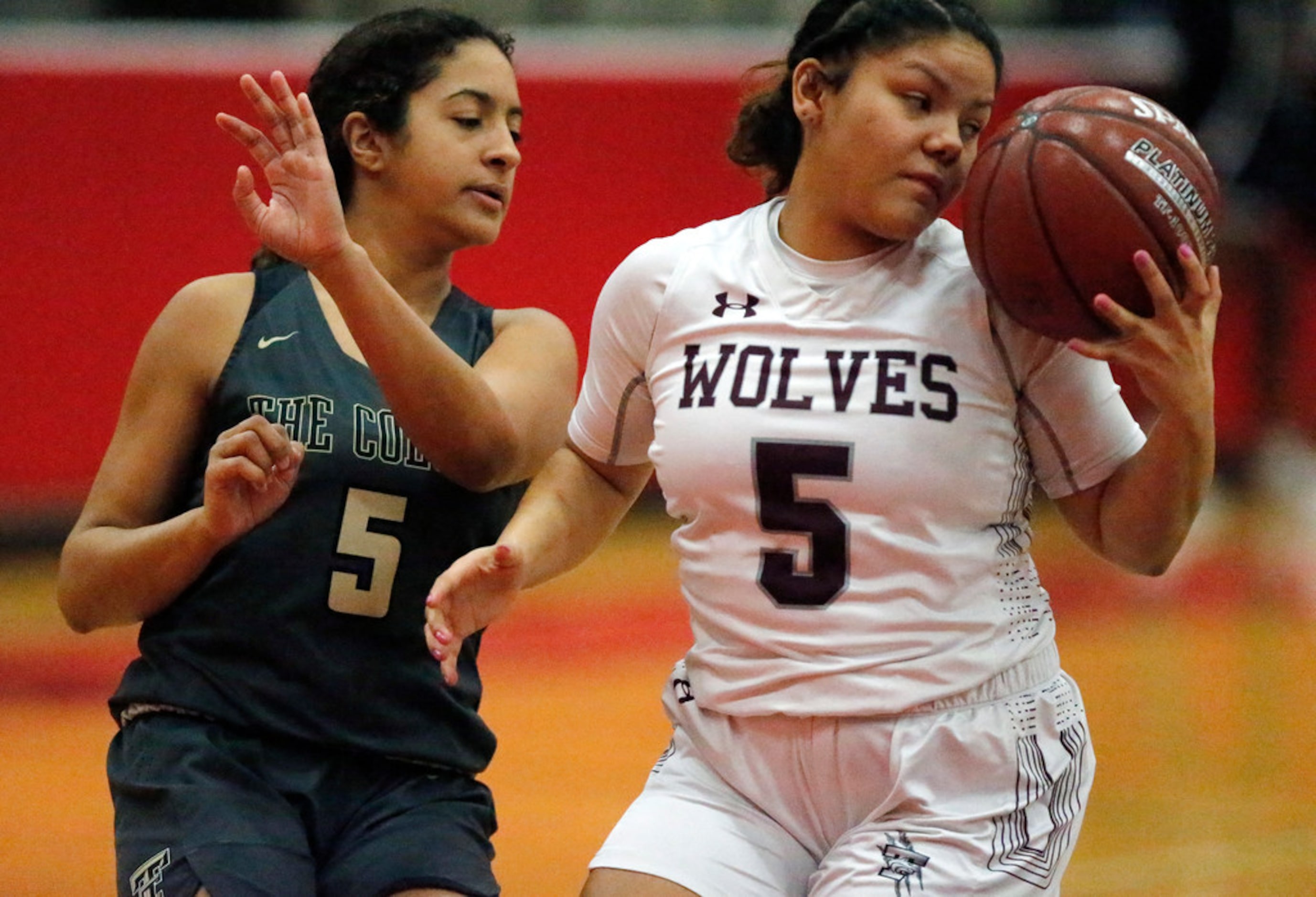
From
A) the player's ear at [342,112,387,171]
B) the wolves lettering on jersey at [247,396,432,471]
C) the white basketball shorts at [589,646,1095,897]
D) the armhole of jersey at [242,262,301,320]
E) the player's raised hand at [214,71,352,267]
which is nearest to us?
the white basketball shorts at [589,646,1095,897]

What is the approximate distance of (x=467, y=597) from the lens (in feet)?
7.84

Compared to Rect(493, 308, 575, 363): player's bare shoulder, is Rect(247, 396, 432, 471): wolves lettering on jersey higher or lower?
lower

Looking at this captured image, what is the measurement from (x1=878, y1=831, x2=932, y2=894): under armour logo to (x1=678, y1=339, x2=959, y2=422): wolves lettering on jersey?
59 centimetres

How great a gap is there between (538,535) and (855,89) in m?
0.82

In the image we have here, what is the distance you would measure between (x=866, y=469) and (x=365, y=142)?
1098 millimetres

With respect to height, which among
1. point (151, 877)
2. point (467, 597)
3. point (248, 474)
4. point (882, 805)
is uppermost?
point (248, 474)

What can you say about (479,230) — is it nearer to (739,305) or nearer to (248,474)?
(739,305)

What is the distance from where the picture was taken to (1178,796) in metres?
4.50

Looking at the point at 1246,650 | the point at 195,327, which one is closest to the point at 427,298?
the point at 195,327

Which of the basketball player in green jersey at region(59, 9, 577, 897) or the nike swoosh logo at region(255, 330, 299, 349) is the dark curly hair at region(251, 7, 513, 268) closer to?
the basketball player in green jersey at region(59, 9, 577, 897)

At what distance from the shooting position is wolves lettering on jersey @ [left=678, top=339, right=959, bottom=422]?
2.32 meters

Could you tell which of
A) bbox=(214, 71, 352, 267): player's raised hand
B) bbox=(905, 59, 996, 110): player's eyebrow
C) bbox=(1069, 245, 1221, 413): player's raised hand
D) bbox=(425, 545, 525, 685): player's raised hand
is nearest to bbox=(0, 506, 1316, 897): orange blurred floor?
bbox=(425, 545, 525, 685): player's raised hand

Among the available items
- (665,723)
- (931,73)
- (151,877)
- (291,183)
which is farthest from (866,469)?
(665,723)

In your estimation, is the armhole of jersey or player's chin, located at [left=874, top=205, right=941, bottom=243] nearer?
player's chin, located at [left=874, top=205, right=941, bottom=243]
